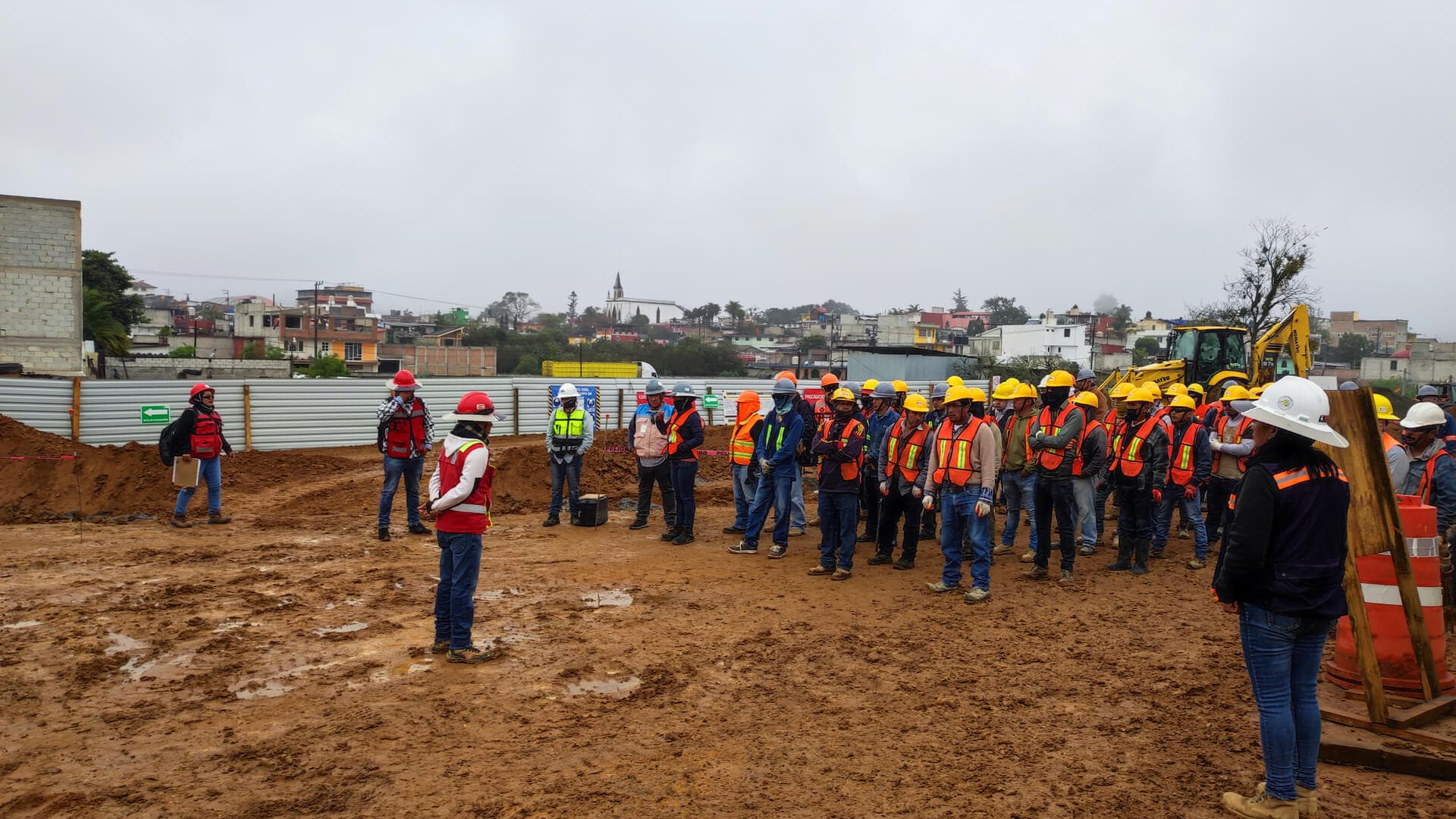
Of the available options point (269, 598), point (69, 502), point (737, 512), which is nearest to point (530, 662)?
point (269, 598)

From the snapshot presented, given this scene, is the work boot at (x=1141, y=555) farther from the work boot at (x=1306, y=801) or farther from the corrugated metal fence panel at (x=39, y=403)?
the corrugated metal fence panel at (x=39, y=403)

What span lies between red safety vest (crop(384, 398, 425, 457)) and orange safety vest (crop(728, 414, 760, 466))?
3.75 m

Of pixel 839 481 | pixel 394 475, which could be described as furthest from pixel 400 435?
pixel 839 481

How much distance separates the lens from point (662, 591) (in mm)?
8391

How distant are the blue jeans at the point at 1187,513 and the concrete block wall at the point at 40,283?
30.0m

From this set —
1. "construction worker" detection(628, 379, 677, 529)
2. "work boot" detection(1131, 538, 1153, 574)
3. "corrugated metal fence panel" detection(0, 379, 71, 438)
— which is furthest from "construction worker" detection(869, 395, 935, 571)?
"corrugated metal fence panel" detection(0, 379, 71, 438)

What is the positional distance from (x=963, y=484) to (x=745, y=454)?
3.54 m

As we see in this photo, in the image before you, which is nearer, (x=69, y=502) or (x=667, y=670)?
(x=667, y=670)

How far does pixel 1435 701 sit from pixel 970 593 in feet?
11.6

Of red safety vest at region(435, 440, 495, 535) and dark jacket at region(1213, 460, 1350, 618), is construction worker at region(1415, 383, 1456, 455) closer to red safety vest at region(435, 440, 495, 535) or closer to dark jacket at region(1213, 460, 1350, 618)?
dark jacket at region(1213, 460, 1350, 618)

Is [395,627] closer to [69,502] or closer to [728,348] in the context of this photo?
[69,502]

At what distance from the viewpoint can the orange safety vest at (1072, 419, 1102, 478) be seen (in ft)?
28.7

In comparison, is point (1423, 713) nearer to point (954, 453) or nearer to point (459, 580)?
point (954, 453)

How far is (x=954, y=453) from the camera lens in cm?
805
